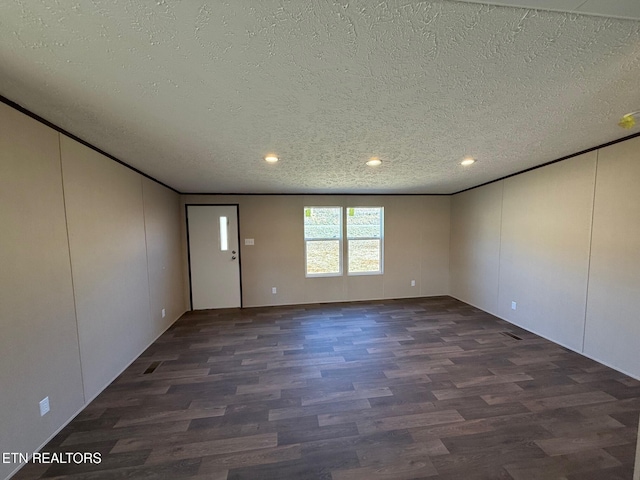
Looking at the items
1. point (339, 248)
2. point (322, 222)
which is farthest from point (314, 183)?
point (339, 248)

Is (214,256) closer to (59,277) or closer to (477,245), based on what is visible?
(59,277)

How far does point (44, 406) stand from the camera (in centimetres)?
165

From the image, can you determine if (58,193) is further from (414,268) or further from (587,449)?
(414,268)

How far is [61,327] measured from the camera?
1788 millimetres

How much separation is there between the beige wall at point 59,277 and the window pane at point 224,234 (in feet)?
5.29

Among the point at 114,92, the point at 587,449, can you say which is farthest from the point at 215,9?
the point at 587,449

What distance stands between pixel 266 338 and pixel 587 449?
301 cm

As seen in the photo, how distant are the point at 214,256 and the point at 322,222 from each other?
2.13 m

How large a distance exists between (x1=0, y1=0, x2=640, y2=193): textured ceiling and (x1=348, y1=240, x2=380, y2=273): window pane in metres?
2.79

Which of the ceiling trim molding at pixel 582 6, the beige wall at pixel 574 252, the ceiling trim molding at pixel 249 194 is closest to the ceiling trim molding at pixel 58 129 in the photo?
the ceiling trim molding at pixel 249 194

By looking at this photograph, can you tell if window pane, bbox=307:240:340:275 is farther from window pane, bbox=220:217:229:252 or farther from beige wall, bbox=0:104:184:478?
beige wall, bbox=0:104:184:478

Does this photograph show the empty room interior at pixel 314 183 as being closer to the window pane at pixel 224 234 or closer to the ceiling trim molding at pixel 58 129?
the ceiling trim molding at pixel 58 129

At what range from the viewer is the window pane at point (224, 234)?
4534 mm

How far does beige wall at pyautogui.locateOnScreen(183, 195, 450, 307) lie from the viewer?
15.2ft
